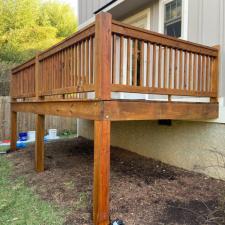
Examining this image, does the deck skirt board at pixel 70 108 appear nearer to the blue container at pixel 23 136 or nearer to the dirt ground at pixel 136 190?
the dirt ground at pixel 136 190

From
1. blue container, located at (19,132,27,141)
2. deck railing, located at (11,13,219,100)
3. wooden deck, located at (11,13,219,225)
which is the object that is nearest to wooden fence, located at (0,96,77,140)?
blue container, located at (19,132,27,141)

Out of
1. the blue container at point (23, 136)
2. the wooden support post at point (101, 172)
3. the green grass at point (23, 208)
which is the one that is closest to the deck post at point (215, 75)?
the wooden support post at point (101, 172)

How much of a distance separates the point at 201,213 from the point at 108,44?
234 cm

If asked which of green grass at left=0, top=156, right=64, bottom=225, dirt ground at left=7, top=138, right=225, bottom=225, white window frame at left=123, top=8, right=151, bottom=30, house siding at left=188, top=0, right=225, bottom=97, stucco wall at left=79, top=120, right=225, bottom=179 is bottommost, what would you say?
green grass at left=0, top=156, right=64, bottom=225

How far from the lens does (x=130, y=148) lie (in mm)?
6691

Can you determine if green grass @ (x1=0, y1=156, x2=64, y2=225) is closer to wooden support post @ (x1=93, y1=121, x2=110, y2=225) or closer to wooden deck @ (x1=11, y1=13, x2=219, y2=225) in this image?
wooden support post @ (x1=93, y1=121, x2=110, y2=225)

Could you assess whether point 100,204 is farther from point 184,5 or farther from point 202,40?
point 184,5

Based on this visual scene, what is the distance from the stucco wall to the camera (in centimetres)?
445

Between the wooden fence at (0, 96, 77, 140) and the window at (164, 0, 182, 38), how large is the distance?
21.2ft

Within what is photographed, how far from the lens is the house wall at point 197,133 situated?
4.45 meters

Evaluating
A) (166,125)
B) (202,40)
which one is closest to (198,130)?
(166,125)

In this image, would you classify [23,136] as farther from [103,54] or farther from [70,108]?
[103,54]

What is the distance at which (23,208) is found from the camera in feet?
11.9

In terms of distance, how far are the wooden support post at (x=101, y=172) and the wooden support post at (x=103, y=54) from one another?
389 millimetres
